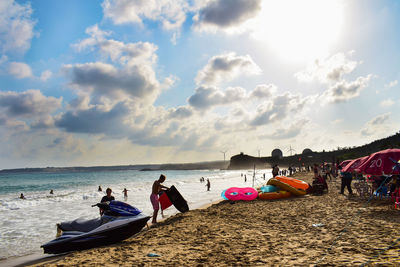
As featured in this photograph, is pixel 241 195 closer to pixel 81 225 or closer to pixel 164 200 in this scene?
pixel 164 200

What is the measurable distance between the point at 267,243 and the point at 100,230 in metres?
4.57

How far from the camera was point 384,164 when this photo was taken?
9.81 metres

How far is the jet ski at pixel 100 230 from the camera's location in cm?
656

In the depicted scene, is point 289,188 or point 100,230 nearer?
point 100,230

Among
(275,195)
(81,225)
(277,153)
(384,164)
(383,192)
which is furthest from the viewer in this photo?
(277,153)

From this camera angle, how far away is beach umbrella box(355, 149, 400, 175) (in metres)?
9.54

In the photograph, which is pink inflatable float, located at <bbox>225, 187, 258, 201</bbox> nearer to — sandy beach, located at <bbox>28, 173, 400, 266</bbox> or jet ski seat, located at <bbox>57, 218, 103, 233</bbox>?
sandy beach, located at <bbox>28, 173, 400, 266</bbox>

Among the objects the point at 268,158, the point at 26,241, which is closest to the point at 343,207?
the point at 26,241

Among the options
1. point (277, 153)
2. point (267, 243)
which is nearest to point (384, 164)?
point (267, 243)

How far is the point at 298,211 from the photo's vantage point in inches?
382

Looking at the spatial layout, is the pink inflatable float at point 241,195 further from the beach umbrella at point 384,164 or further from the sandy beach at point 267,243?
the beach umbrella at point 384,164

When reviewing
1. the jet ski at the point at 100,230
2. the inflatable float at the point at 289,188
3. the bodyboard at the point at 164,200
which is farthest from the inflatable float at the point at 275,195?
the jet ski at the point at 100,230

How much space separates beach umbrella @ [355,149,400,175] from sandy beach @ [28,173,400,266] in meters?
1.56

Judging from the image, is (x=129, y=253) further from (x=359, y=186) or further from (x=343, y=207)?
(x=359, y=186)
